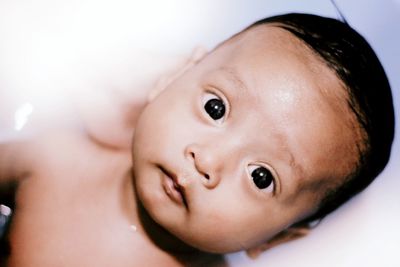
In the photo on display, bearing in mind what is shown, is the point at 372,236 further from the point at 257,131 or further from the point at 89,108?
the point at 89,108

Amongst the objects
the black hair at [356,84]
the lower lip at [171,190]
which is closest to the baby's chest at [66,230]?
the lower lip at [171,190]

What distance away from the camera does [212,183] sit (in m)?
0.43

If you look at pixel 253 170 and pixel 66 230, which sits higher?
pixel 253 170

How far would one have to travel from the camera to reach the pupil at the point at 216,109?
459 mm

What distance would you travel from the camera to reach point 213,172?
43 cm

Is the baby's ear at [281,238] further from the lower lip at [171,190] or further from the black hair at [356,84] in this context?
the lower lip at [171,190]

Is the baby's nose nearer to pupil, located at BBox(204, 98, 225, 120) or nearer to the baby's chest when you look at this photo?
pupil, located at BBox(204, 98, 225, 120)

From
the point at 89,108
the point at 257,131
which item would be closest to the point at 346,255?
the point at 257,131

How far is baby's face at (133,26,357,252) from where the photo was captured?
0.44 metres

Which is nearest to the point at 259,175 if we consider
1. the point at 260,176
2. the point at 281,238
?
the point at 260,176

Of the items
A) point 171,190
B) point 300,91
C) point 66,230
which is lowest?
point 66,230

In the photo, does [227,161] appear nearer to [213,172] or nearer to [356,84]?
[213,172]

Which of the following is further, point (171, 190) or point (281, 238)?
point (281, 238)

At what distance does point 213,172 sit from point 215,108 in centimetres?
7
